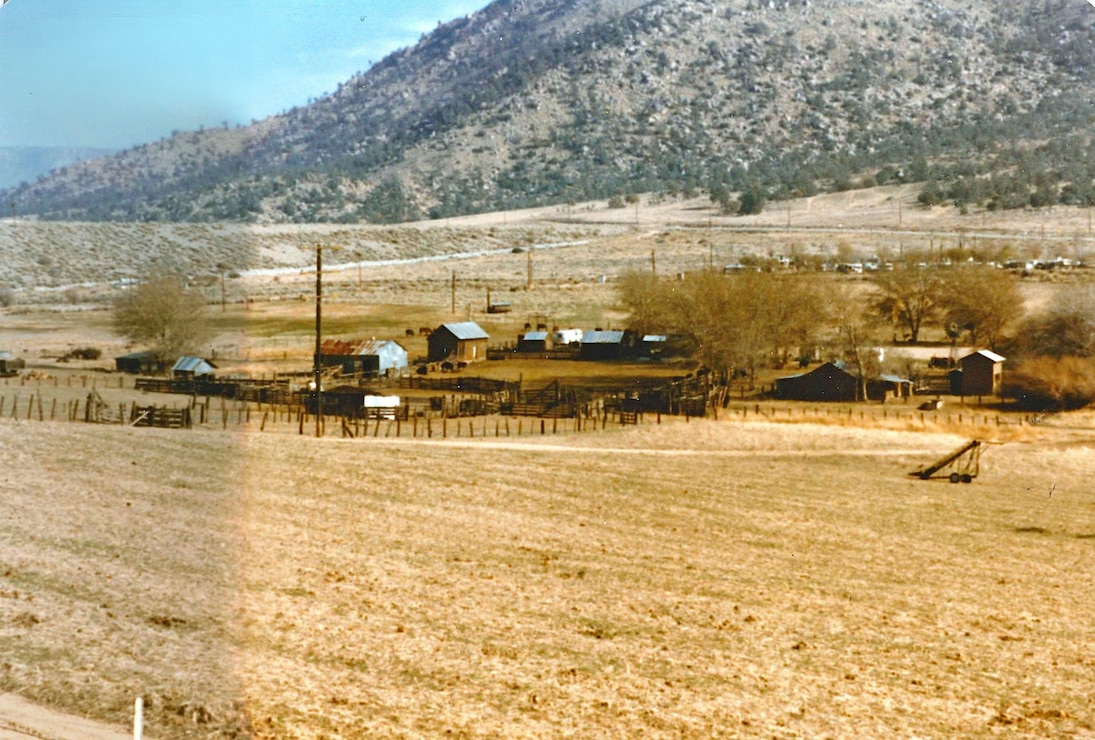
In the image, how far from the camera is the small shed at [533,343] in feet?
161

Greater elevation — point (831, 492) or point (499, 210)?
point (499, 210)

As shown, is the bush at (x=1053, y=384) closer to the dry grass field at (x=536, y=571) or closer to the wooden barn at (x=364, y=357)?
the dry grass field at (x=536, y=571)

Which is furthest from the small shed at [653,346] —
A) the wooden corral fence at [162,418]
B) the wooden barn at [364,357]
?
the wooden corral fence at [162,418]

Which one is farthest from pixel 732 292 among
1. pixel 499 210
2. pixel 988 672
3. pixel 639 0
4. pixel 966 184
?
pixel 639 0

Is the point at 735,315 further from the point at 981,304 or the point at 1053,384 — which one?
the point at 981,304

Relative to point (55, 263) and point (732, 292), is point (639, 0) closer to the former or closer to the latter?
point (732, 292)

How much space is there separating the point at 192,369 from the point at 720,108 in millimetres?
114139

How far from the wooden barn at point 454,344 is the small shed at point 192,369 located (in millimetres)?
9481

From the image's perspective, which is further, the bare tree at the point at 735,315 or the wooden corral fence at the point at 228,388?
the bare tree at the point at 735,315

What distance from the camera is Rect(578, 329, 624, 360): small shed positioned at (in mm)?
48781

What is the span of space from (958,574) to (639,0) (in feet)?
534

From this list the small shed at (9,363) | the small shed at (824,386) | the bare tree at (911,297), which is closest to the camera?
the small shed at (9,363)

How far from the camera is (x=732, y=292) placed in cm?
4606

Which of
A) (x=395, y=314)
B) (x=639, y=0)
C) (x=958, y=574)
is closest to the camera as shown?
(x=958, y=574)
